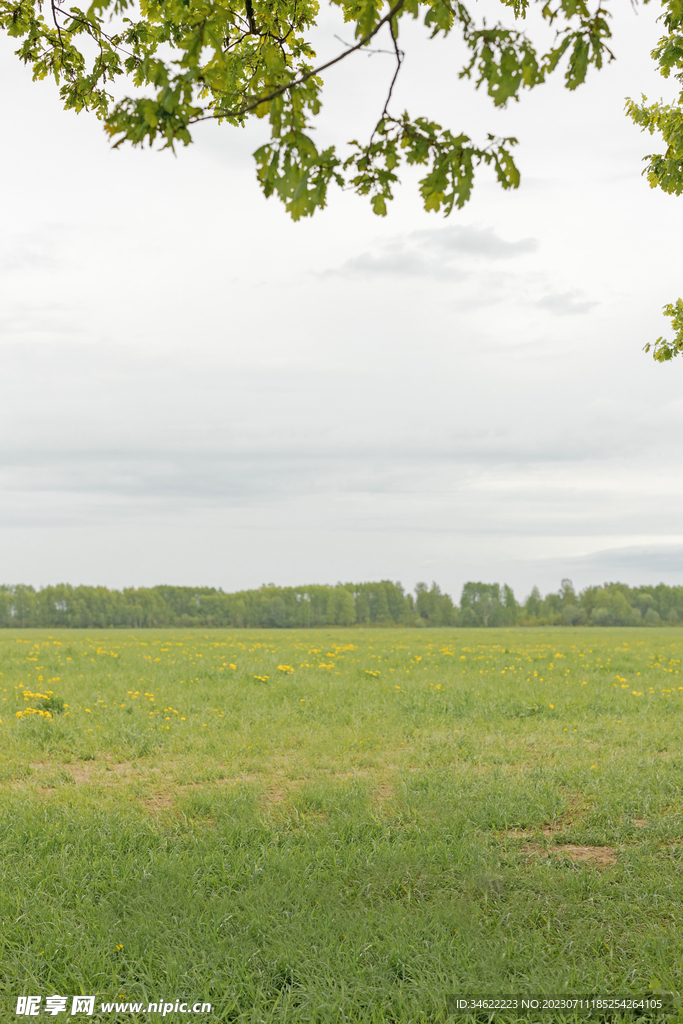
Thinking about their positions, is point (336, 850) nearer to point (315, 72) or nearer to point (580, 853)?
point (580, 853)

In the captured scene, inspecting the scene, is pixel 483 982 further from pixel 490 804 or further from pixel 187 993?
pixel 490 804

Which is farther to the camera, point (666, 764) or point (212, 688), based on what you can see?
point (212, 688)

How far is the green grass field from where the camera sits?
441 centimetres

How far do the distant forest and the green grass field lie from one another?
3127 inches

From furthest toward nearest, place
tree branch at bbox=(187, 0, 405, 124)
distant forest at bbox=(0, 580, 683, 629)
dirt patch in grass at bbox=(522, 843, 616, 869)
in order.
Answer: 1. distant forest at bbox=(0, 580, 683, 629)
2. dirt patch in grass at bbox=(522, 843, 616, 869)
3. tree branch at bbox=(187, 0, 405, 124)

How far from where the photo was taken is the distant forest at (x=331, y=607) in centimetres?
9031

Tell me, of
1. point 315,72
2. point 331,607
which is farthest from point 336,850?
point 331,607

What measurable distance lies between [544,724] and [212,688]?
630 cm

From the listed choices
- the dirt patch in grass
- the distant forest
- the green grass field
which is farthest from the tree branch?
the distant forest

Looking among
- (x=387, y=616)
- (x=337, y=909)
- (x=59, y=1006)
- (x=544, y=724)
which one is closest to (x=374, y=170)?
(x=337, y=909)

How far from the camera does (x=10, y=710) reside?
Result: 1148 cm

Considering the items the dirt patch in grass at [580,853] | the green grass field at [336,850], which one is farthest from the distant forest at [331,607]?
the dirt patch in grass at [580,853]

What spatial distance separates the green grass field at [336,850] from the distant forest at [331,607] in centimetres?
7943

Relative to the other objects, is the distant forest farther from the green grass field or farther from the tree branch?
the tree branch
